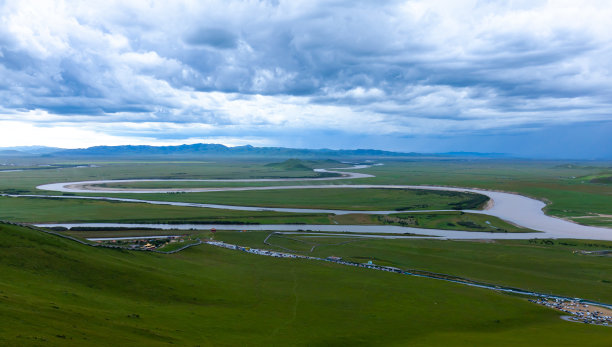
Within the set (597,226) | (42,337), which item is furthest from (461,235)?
(42,337)

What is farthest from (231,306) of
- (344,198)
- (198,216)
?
(344,198)

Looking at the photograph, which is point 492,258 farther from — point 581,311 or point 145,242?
point 145,242

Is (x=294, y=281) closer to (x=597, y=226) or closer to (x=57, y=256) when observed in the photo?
(x=57, y=256)

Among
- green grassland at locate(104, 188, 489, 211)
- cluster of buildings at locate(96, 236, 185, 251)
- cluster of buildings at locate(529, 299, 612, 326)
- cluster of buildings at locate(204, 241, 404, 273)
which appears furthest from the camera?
green grassland at locate(104, 188, 489, 211)

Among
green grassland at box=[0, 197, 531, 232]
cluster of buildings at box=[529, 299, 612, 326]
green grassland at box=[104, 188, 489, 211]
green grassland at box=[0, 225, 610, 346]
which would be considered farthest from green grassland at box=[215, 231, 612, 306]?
green grassland at box=[104, 188, 489, 211]

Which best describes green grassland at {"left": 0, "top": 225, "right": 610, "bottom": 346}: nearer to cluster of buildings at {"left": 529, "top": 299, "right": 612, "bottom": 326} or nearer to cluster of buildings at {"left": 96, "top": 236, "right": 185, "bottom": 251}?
cluster of buildings at {"left": 529, "top": 299, "right": 612, "bottom": 326}

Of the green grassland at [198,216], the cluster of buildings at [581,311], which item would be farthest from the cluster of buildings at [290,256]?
the green grassland at [198,216]

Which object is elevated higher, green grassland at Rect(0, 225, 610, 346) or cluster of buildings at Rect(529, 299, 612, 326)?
Result: green grassland at Rect(0, 225, 610, 346)
